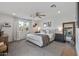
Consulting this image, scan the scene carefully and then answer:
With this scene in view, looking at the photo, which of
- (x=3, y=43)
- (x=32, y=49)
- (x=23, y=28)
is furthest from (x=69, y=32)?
(x=3, y=43)

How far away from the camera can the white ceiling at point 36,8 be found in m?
1.78

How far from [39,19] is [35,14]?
0.13 m

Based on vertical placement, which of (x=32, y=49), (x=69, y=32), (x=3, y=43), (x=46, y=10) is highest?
(x=46, y=10)

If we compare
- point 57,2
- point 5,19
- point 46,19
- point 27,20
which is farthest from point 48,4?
point 5,19

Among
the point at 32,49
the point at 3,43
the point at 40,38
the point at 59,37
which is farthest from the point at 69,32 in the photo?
the point at 3,43

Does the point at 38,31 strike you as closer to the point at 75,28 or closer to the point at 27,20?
the point at 27,20

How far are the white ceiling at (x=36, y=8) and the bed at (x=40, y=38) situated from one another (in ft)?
1.35

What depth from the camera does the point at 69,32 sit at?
182cm

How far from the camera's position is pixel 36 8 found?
6.06ft

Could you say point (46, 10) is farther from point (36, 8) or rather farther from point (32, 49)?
point (32, 49)

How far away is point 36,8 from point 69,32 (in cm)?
80

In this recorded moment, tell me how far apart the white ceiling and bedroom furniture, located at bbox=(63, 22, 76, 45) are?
6.9 inches

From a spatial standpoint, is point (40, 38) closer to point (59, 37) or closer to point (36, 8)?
point (59, 37)

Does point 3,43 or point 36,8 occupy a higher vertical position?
point 36,8
